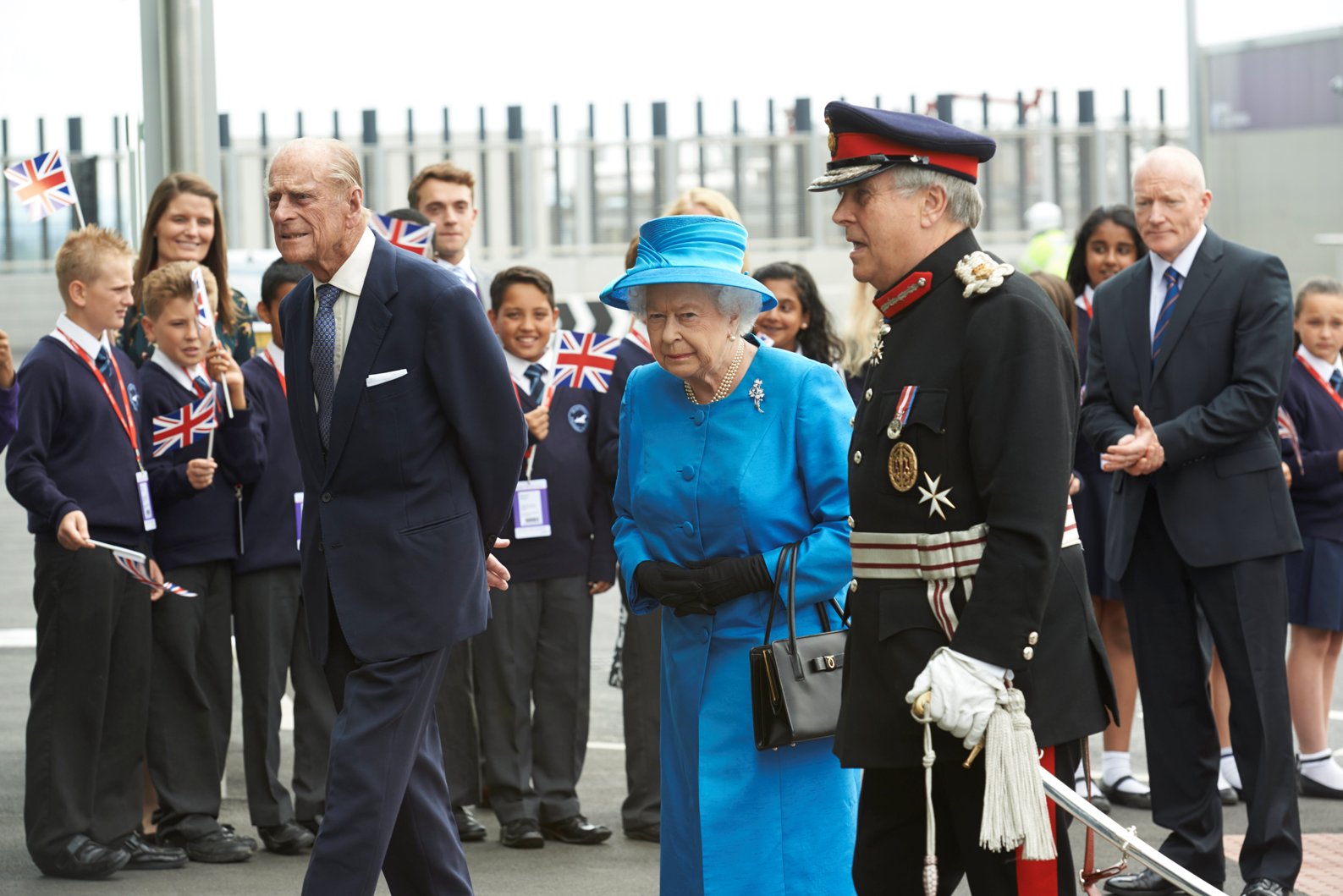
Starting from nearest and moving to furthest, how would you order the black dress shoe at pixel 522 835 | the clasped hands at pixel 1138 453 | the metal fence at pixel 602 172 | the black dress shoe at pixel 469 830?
1. the clasped hands at pixel 1138 453
2. the black dress shoe at pixel 522 835
3. the black dress shoe at pixel 469 830
4. the metal fence at pixel 602 172

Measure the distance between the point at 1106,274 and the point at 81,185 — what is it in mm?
4107

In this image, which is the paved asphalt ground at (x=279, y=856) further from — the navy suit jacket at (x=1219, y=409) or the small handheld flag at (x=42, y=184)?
the small handheld flag at (x=42, y=184)

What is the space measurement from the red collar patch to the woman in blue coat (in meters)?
0.79

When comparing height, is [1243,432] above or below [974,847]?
above

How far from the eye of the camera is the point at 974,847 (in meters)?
3.54

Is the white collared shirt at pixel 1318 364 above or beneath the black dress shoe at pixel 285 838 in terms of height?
above

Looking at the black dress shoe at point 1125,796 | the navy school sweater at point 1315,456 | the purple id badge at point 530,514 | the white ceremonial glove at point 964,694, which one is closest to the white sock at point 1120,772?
the black dress shoe at point 1125,796

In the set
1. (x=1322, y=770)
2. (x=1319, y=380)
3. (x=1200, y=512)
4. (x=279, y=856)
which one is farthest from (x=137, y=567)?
(x=1319, y=380)

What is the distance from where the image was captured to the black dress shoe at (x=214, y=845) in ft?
20.1

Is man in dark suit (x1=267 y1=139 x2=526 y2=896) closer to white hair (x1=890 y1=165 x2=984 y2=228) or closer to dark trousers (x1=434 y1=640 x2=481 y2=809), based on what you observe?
white hair (x1=890 y1=165 x2=984 y2=228)

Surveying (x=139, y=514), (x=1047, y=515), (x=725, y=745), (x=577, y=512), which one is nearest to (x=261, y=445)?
(x=139, y=514)

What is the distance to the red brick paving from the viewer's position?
5677mm

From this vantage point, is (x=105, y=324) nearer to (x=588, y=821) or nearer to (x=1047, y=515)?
(x=588, y=821)

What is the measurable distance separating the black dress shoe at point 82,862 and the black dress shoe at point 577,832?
4.80ft
